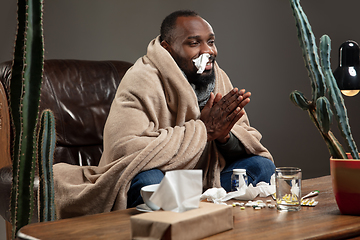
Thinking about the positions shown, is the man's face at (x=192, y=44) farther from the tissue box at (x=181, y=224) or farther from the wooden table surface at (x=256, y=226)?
the tissue box at (x=181, y=224)

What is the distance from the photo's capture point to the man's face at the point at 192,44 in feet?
5.80

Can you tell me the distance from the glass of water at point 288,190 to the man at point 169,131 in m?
0.51

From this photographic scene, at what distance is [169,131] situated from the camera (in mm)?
1582

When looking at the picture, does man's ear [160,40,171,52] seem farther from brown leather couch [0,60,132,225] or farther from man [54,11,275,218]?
brown leather couch [0,60,132,225]

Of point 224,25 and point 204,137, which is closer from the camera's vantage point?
point 204,137

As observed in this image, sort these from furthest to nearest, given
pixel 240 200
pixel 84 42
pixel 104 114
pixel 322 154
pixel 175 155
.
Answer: pixel 322 154
pixel 84 42
pixel 104 114
pixel 175 155
pixel 240 200

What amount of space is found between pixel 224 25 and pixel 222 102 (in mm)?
1612

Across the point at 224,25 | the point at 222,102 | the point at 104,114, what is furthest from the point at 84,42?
the point at 222,102

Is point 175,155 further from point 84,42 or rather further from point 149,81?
point 84,42

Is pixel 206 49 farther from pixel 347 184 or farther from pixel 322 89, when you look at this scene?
pixel 347 184

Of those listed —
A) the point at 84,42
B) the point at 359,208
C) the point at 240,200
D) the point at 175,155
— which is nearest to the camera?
the point at 359,208

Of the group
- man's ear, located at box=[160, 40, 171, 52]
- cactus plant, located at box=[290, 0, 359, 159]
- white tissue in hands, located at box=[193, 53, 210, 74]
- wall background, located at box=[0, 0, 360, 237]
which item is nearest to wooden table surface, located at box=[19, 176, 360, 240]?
cactus plant, located at box=[290, 0, 359, 159]

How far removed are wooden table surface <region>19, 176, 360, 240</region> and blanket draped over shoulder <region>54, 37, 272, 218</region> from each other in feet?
1.46

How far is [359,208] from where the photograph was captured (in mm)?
912
